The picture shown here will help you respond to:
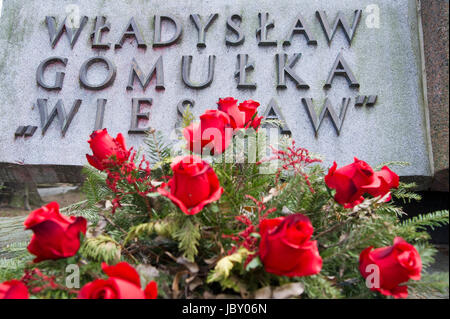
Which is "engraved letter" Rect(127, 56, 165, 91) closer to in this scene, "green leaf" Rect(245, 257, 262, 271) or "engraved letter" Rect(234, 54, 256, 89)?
"engraved letter" Rect(234, 54, 256, 89)

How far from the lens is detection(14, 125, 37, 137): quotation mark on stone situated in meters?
1.78

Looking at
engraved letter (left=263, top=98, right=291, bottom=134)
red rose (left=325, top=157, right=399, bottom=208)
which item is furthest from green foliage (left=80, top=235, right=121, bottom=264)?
engraved letter (left=263, top=98, right=291, bottom=134)

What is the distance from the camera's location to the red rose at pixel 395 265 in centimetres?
65

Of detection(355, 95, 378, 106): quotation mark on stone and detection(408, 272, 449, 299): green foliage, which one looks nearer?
detection(408, 272, 449, 299): green foliage

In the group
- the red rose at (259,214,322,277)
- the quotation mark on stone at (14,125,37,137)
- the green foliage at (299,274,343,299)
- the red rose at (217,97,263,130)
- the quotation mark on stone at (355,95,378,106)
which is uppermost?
the quotation mark on stone at (355,95,378,106)

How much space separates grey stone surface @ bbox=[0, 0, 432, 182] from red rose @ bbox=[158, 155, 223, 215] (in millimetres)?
1108

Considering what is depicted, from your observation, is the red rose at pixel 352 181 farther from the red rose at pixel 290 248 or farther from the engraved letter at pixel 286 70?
the engraved letter at pixel 286 70

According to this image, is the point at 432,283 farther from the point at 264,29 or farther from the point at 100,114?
the point at 100,114

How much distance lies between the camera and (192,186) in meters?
0.65

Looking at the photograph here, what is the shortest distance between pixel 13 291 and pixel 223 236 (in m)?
0.43

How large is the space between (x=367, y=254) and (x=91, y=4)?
6.81 feet

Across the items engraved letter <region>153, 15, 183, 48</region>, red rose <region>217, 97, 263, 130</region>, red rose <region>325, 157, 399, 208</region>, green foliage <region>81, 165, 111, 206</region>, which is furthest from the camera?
engraved letter <region>153, 15, 183, 48</region>

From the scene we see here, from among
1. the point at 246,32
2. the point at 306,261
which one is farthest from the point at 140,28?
the point at 306,261

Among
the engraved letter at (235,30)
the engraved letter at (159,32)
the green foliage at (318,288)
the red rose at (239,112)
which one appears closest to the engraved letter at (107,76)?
the engraved letter at (159,32)
